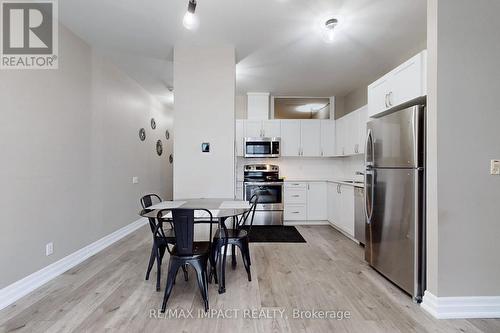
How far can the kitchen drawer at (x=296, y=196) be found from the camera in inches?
195

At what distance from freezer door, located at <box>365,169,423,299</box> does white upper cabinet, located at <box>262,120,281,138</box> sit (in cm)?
271

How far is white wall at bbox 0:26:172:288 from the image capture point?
222cm

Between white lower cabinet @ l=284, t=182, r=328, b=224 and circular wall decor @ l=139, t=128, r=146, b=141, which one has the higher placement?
circular wall decor @ l=139, t=128, r=146, b=141

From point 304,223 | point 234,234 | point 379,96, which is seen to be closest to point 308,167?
point 304,223

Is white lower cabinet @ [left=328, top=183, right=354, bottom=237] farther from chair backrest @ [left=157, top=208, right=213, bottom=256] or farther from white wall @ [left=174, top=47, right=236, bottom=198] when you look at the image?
chair backrest @ [left=157, top=208, right=213, bottom=256]

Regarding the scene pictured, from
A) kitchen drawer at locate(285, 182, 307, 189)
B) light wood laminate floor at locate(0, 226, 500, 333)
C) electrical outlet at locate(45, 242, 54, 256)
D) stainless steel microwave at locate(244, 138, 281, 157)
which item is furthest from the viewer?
stainless steel microwave at locate(244, 138, 281, 157)

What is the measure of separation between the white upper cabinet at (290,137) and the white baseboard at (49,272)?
3.42 meters

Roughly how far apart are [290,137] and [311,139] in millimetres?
449

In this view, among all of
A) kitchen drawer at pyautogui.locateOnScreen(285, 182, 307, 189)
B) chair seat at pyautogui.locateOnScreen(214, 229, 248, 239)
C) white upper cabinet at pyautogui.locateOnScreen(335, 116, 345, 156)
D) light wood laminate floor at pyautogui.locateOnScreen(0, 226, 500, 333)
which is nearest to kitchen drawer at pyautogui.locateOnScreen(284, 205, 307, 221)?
kitchen drawer at pyautogui.locateOnScreen(285, 182, 307, 189)

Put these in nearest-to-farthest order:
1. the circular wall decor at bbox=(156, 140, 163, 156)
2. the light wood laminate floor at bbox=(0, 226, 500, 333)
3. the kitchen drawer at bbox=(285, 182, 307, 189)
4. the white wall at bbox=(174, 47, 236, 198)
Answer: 1. the light wood laminate floor at bbox=(0, 226, 500, 333)
2. the white wall at bbox=(174, 47, 236, 198)
3. the kitchen drawer at bbox=(285, 182, 307, 189)
4. the circular wall decor at bbox=(156, 140, 163, 156)

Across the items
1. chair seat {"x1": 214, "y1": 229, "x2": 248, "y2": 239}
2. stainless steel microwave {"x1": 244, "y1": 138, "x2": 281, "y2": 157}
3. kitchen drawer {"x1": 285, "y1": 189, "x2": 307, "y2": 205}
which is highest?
stainless steel microwave {"x1": 244, "y1": 138, "x2": 281, "y2": 157}

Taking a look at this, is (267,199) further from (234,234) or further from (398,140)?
(398,140)

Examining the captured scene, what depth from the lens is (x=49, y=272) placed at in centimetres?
259

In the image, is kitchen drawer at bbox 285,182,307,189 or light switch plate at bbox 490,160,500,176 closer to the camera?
light switch plate at bbox 490,160,500,176
